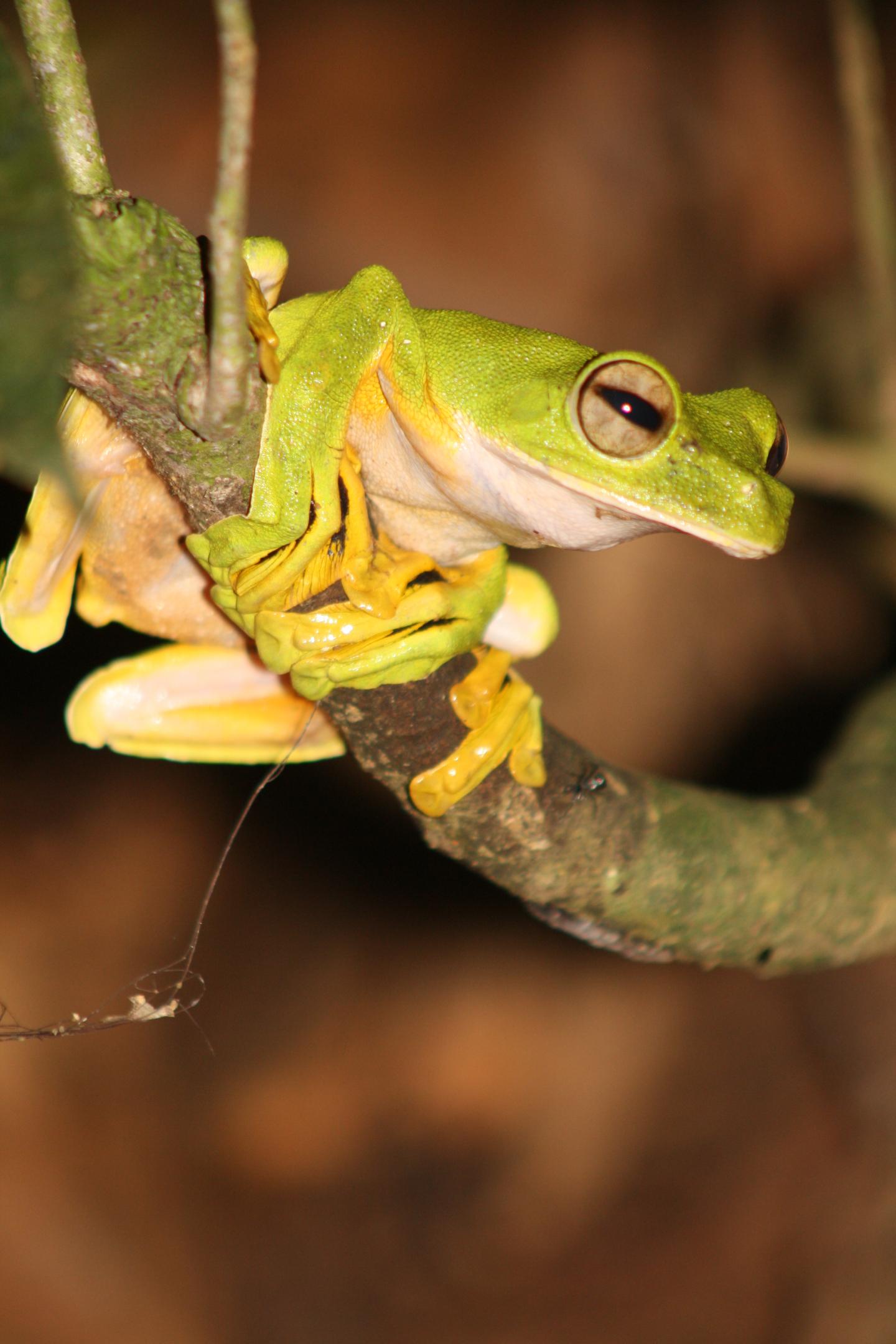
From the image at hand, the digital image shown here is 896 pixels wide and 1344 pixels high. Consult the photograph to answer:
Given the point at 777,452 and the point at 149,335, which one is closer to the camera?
the point at 149,335

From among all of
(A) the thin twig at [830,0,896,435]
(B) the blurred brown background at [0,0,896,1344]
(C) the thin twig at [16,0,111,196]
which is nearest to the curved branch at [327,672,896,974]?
(C) the thin twig at [16,0,111,196]

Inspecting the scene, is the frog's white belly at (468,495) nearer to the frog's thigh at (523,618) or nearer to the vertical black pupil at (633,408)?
the vertical black pupil at (633,408)

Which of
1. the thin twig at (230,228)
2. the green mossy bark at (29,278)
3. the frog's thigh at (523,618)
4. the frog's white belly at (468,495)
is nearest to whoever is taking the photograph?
the green mossy bark at (29,278)

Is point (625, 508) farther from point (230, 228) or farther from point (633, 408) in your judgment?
point (230, 228)

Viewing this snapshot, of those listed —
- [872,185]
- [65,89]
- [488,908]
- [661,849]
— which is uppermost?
[872,185]

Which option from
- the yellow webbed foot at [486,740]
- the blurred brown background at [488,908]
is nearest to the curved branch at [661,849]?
the yellow webbed foot at [486,740]

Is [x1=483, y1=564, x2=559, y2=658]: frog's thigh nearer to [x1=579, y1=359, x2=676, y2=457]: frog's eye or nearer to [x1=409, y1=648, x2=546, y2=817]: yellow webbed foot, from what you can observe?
[x1=409, y1=648, x2=546, y2=817]: yellow webbed foot

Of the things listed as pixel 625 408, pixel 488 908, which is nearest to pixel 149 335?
pixel 625 408

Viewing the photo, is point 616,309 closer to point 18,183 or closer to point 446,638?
point 446,638

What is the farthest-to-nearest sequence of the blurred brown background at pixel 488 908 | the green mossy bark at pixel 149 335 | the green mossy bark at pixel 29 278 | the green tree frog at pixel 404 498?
1. the blurred brown background at pixel 488 908
2. the green tree frog at pixel 404 498
3. the green mossy bark at pixel 149 335
4. the green mossy bark at pixel 29 278
